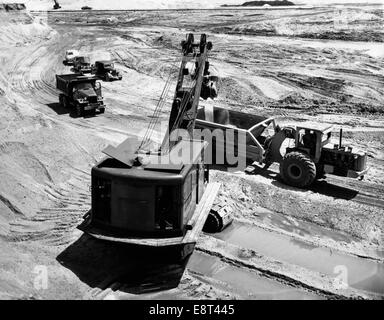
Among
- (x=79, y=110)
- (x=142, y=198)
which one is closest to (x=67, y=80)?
(x=79, y=110)

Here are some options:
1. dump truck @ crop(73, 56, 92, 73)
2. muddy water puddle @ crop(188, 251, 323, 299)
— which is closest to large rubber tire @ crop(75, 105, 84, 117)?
dump truck @ crop(73, 56, 92, 73)

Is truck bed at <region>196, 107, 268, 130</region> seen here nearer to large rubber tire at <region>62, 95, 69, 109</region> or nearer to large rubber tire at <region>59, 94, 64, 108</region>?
large rubber tire at <region>62, 95, 69, 109</region>

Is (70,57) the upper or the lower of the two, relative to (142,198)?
upper

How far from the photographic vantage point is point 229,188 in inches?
620

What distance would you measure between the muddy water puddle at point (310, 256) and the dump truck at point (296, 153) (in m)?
3.32

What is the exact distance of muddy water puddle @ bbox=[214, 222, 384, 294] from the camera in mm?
11039

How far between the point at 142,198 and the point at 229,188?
6361 mm

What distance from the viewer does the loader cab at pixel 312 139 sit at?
15573 millimetres

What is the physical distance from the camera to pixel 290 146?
17500mm

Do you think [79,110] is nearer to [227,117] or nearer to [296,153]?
[227,117]

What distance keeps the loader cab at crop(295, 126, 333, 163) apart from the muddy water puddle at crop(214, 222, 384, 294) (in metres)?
3.95

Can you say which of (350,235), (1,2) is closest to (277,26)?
(1,2)

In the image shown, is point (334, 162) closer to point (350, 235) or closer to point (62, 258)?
point (350, 235)

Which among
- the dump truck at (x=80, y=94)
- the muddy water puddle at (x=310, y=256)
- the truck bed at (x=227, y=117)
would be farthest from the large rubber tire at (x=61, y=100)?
the muddy water puddle at (x=310, y=256)
